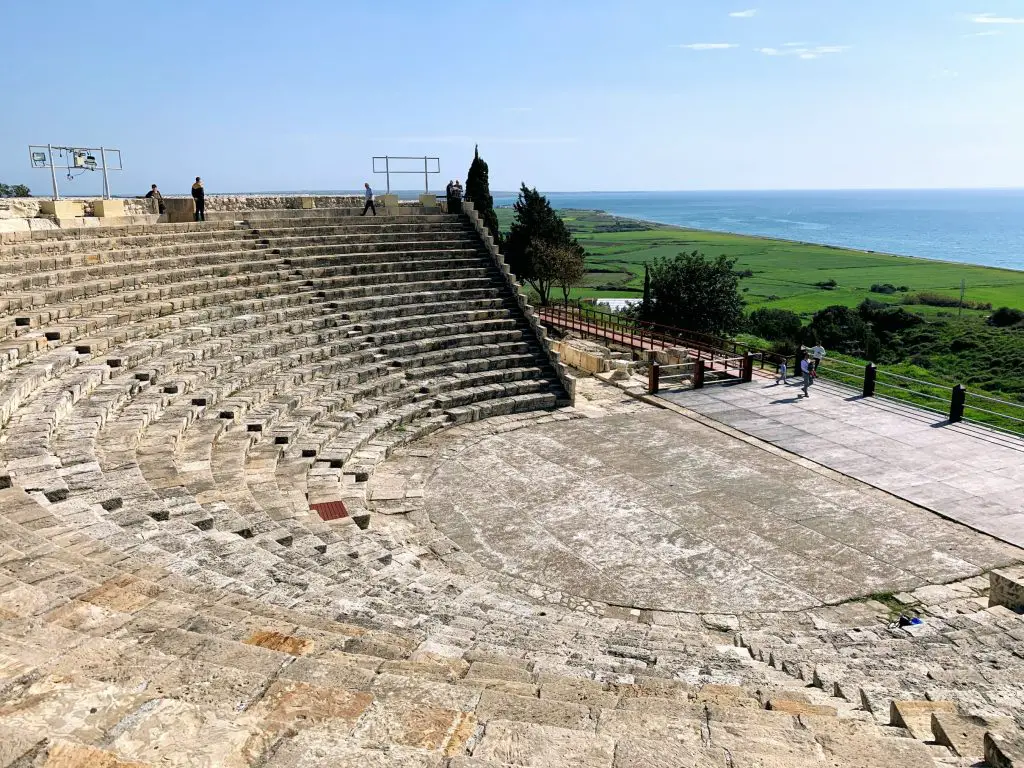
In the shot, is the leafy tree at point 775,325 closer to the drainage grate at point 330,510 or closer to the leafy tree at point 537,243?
the leafy tree at point 537,243

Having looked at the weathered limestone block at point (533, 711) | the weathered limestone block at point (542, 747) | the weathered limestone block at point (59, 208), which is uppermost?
the weathered limestone block at point (59, 208)

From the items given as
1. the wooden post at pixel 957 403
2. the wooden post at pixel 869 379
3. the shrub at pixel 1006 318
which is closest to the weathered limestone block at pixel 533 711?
the wooden post at pixel 957 403

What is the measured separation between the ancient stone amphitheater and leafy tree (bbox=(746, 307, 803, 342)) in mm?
33094

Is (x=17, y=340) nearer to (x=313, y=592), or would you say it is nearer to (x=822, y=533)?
(x=313, y=592)

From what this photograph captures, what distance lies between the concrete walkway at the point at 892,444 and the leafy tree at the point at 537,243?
15142 mm

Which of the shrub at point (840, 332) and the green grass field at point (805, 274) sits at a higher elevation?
the green grass field at point (805, 274)

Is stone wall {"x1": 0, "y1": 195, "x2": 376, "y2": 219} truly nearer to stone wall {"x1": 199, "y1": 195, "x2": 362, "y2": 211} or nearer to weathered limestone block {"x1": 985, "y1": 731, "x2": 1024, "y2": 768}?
stone wall {"x1": 199, "y1": 195, "x2": 362, "y2": 211}

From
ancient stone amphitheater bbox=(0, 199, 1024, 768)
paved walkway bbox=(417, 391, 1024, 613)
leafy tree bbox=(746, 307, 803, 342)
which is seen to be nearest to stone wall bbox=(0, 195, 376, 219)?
ancient stone amphitheater bbox=(0, 199, 1024, 768)

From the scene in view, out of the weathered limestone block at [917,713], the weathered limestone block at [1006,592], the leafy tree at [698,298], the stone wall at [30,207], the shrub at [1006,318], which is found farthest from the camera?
the shrub at [1006,318]

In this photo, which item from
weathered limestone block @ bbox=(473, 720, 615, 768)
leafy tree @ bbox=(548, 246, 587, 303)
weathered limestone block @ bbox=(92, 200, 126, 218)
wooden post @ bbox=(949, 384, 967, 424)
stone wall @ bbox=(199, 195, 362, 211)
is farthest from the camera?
leafy tree @ bbox=(548, 246, 587, 303)

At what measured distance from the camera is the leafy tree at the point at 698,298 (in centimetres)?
3681

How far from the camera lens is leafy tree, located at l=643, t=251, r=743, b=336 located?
1449 inches

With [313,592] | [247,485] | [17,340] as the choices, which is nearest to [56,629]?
[313,592]

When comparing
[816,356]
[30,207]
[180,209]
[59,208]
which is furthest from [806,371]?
[30,207]
